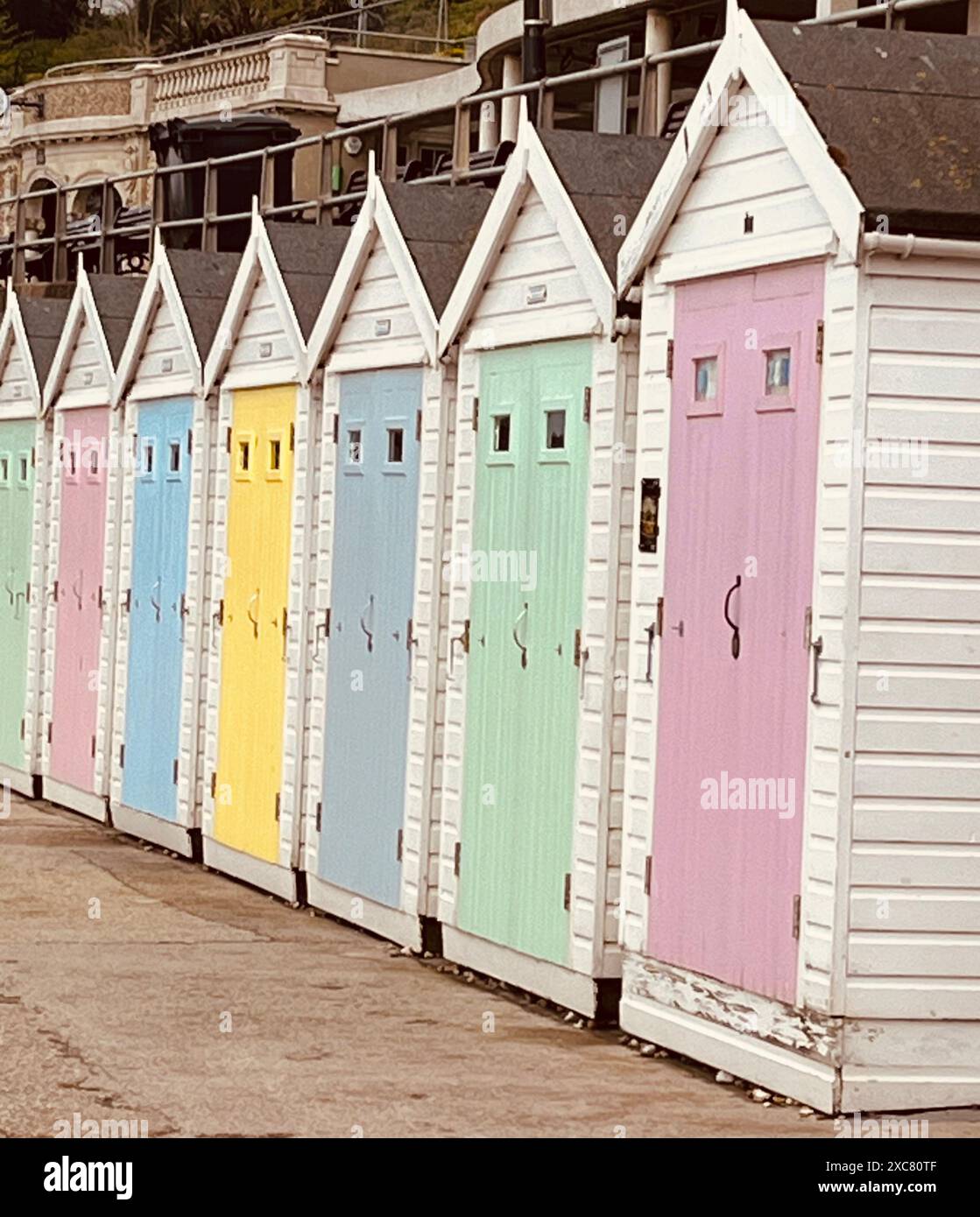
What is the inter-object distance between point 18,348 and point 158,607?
149 inches

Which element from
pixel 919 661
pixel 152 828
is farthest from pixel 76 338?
pixel 919 661

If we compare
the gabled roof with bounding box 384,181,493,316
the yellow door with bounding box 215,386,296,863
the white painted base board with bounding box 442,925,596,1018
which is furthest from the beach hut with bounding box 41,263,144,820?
the white painted base board with bounding box 442,925,596,1018

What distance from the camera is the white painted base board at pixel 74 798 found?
17.0 m

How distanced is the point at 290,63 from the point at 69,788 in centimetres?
3609

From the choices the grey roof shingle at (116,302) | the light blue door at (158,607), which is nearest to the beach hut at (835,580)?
the light blue door at (158,607)

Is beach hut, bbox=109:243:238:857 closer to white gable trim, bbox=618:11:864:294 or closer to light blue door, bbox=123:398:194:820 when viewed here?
light blue door, bbox=123:398:194:820

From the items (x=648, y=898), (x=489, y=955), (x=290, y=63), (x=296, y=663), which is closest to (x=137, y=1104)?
(x=648, y=898)

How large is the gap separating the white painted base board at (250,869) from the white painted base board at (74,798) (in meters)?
2.17

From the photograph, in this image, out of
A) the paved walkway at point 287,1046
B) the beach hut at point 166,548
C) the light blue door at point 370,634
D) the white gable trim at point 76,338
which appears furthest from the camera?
the white gable trim at point 76,338

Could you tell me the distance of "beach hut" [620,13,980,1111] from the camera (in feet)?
27.2

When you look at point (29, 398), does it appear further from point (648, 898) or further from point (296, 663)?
point (648, 898)

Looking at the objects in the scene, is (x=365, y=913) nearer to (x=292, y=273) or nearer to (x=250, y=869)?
(x=250, y=869)

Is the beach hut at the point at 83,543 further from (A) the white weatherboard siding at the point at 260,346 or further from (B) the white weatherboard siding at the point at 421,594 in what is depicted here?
(B) the white weatherboard siding at the point at 421,594

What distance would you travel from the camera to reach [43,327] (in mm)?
18969
